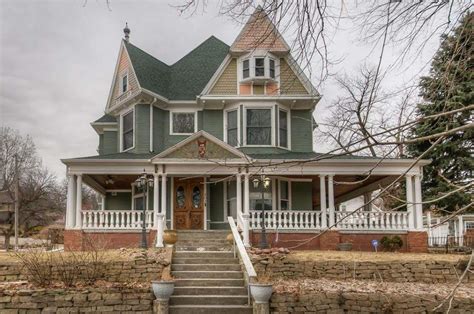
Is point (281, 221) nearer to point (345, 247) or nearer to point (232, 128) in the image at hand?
point (345, 247)

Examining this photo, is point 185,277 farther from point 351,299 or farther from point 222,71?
point 222,71

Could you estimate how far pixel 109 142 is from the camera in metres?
23.5

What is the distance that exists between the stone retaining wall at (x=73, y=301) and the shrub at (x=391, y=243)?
957 centimetres

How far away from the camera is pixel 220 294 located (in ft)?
40.4

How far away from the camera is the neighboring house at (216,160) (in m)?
18.2

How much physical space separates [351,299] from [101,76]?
79.8 ft

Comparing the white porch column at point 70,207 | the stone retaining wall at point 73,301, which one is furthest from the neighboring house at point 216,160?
the stone retaining wall at point 73,301

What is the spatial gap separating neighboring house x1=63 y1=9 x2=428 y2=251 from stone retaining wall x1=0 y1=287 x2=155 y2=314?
452 cm

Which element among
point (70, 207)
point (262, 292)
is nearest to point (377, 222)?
point (262, 292)

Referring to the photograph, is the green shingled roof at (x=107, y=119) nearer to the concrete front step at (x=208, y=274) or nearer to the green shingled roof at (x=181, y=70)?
the green shingled roof at (x=181, y=70)

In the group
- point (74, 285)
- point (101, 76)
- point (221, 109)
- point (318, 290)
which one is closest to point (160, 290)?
point (74, 285)

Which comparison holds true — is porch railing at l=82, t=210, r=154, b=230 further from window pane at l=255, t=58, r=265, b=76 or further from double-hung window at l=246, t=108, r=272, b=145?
window pane at l=255, t=58, r=265, b=76

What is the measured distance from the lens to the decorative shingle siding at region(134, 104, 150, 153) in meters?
20.9

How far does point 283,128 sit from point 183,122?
4379mm
